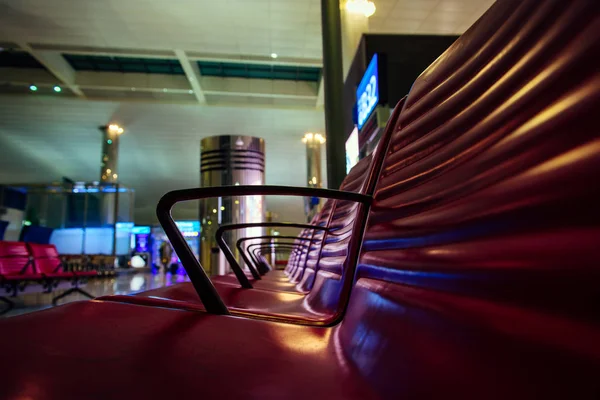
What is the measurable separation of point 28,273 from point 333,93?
3591mm

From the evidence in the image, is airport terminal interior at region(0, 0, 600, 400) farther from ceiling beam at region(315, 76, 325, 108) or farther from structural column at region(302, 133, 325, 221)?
structural column at region(302, 133, 325, 221)

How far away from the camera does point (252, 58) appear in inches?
415

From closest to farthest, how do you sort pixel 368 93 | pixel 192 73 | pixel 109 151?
pixel 368 93
pixel 192 73
pixel 109 151

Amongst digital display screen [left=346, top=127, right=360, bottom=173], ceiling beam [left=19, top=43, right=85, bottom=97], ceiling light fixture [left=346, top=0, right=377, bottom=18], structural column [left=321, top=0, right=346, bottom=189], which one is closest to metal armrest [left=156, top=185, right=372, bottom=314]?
digital display screen [left=346, top=127, right=360, bottom=173]

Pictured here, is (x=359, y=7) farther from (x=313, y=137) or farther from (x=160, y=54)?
(x=313, y=137)

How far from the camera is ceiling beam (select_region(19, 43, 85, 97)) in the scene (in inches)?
394

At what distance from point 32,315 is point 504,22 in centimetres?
Answer: 89

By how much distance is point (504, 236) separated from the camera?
0.39 metres

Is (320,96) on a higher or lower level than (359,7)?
higher

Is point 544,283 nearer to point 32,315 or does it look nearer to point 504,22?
point 504,22

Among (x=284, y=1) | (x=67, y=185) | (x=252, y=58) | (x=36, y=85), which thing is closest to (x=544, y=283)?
(x=284, y=1)

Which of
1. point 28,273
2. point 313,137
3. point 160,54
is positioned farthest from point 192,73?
point 28,273

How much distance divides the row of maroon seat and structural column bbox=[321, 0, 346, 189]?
9.54ft

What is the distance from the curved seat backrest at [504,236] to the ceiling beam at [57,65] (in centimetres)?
1143
